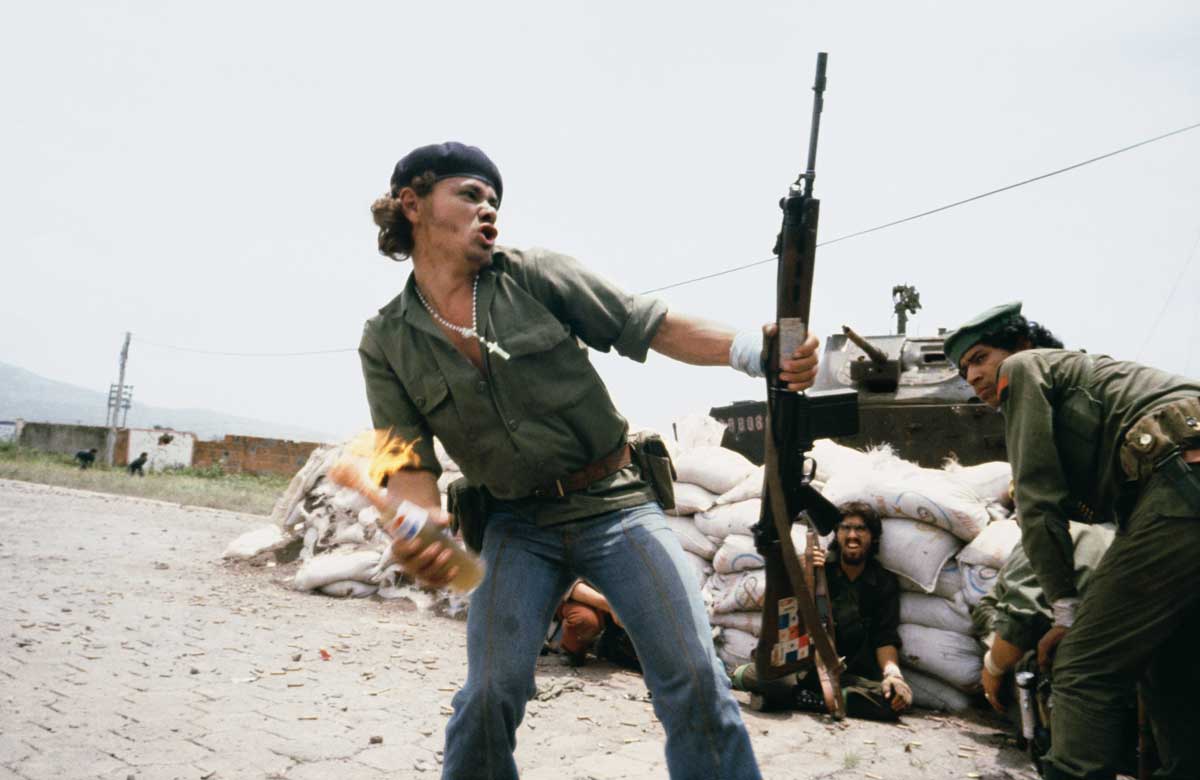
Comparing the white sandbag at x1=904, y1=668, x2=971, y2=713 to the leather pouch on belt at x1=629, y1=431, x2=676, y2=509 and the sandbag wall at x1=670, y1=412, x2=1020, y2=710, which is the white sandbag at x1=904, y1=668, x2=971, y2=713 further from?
the leather pouch on belt at x1=629, y1=431, x2=676, y2=509

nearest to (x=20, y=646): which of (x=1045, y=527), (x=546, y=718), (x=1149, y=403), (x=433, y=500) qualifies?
(x=546, y=718)

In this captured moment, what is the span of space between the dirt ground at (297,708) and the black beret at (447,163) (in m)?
2.26

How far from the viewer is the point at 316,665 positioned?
16.8 feet

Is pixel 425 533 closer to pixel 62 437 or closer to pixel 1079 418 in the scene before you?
pixel 1079 418

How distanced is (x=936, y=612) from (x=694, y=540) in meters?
1.58

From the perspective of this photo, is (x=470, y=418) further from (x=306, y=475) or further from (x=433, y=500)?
(x=306, y=475)

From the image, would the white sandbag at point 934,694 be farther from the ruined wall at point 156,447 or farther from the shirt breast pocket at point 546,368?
the ruined wall at point 156,447

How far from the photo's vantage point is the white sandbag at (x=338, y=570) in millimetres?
7826

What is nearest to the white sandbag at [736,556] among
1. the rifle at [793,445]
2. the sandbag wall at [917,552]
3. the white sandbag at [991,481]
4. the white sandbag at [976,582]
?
the sandbag wall at [917,552]

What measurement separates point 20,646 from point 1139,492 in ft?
18.4

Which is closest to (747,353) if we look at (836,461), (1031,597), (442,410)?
(442,410)

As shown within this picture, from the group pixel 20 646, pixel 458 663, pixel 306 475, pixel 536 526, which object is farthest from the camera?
pixel 306 475

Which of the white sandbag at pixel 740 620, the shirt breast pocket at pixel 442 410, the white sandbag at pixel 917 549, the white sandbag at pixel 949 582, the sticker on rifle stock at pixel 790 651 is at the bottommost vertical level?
the white sandbag at pixel 740 620

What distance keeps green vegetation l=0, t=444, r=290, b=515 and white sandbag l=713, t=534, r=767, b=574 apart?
491 inches
